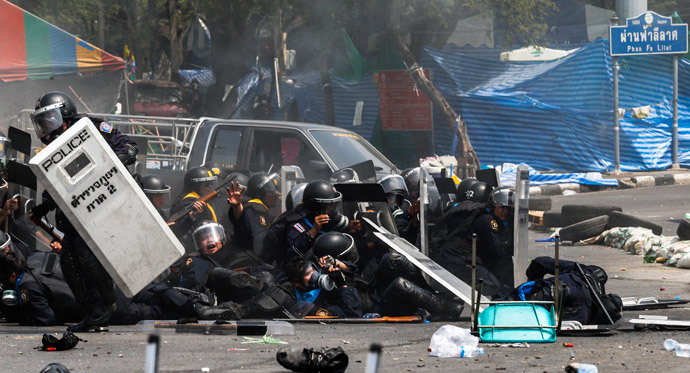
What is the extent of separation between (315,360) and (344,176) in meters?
4.87

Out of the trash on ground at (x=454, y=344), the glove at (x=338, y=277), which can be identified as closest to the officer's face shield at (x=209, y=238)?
the glove at (x=338, y=277)

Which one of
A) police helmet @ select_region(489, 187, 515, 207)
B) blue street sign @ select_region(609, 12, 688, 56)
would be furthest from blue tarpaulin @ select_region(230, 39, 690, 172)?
police helmet @ select_region(489, 187, 515, 207)

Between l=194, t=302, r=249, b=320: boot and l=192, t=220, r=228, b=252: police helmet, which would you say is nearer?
l=194, t=302, r=249, b=320: boot

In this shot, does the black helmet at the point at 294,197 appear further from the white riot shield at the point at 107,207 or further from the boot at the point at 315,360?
the boot at the point at 315,360

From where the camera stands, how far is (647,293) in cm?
863

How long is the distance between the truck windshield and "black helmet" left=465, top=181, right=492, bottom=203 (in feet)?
4.88

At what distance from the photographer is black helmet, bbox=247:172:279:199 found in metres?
9.23

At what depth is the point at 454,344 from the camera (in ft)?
19.4

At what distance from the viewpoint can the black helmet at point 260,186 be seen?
923 cm

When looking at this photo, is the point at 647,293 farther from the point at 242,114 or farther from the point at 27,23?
the point at 242,114

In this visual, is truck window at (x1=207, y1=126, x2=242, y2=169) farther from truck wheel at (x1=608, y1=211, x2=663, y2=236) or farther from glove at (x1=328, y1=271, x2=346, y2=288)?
truck wheel at (x1=608, y1=211, x2=663, y2=236)

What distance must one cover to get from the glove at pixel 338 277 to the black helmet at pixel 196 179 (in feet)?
7.46

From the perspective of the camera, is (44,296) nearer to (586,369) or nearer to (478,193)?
(586,369)

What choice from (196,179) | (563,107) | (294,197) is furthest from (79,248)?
(563,107)
